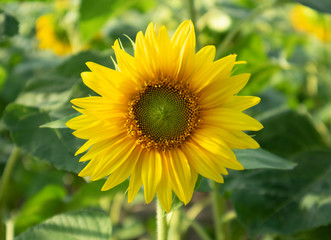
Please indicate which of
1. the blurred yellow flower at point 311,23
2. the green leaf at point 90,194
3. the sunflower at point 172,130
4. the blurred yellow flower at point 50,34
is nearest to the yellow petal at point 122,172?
the sunflower at point 172,130

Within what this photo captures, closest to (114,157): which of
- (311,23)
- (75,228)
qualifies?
(75,228)

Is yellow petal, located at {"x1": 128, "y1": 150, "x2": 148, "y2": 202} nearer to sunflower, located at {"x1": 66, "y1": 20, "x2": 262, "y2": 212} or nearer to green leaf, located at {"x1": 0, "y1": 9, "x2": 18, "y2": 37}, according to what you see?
sunflower, located at {"x1": 66, "y1": 20, "x2": 262, "y2": 212}

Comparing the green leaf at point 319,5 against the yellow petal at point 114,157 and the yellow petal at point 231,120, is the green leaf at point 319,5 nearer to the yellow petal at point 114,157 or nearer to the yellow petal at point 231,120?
the yellow petal at point 231,120

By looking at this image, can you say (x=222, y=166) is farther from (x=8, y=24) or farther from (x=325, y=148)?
(x=325, y=148)

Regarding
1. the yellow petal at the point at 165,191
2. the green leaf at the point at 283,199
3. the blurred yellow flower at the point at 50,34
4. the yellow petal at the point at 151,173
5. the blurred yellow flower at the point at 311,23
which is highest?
the yellow petal at the point at 151,173

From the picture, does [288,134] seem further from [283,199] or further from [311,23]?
[311,23]

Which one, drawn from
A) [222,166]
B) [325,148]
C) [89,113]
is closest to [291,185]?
[325,148]
